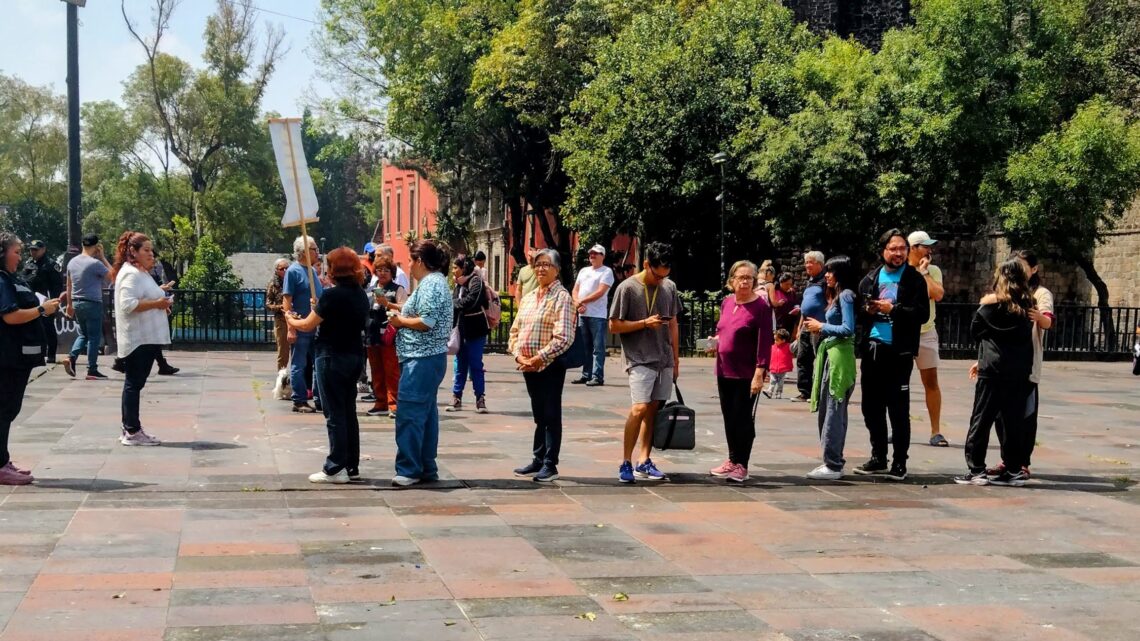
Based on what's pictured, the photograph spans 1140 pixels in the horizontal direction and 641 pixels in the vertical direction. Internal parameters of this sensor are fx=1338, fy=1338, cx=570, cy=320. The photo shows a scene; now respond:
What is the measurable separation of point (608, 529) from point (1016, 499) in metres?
3.11

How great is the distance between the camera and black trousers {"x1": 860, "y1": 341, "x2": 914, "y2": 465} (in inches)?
381

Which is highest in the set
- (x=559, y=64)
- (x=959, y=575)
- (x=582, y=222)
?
(x=559, y=64)

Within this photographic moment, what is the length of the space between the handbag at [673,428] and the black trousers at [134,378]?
4.07m

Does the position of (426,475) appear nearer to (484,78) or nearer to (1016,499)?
(1016,499)

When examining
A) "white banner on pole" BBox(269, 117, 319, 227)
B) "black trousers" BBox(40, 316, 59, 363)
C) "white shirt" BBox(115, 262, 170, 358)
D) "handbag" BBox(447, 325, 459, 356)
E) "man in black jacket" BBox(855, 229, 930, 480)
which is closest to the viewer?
"man in black jacket" BBox(855, 229, 930, 480)

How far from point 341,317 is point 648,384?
2.12 metres

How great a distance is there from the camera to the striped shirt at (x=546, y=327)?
9.11 m

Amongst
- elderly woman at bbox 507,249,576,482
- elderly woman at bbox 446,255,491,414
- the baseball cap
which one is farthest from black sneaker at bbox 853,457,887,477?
elderly woman at bbox 446,255,491,414

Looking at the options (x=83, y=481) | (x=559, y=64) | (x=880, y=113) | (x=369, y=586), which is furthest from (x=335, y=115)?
(x=369, y=586)

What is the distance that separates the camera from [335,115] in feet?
163

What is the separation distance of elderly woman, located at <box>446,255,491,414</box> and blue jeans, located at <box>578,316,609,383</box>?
274cm

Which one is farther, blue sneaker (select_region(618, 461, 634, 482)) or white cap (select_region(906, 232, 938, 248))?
white cap (select_region(906, 232, 938, 248))

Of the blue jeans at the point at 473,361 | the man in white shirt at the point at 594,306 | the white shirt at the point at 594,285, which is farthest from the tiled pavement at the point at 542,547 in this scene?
the white shirt at the point at 594,285

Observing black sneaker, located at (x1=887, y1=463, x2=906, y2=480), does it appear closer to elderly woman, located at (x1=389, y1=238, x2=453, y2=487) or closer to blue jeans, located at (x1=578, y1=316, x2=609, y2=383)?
elderly woman, located at (x1=389, y1=238, x2=453, y2=487)
